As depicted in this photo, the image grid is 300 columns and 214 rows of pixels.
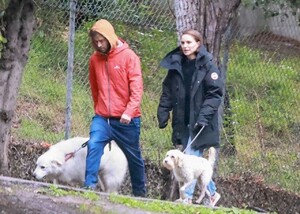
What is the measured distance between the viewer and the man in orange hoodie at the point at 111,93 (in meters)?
7.87

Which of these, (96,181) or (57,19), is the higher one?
(57,19)

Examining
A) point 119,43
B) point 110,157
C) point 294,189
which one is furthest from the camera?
point 294,189

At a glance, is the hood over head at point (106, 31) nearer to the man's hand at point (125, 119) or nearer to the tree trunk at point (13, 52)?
the man's hand at point (125, 119)

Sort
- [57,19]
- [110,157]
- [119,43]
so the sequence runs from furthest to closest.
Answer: [57,19]
[110,157]
[119,43]

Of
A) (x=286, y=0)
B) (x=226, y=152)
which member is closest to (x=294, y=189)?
(x=226, y=152)

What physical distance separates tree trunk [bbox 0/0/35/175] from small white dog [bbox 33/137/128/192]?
0.53 meters

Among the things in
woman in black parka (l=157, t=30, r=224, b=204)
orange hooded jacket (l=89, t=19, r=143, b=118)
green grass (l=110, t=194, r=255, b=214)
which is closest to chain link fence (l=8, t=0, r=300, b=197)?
orange hooded jacket (l=89, t=19, r=143, b=118)

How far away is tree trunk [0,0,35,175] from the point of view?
8148mm

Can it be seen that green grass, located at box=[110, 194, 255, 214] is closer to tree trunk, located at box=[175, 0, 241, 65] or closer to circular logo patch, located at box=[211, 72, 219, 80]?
circular logo patch, located at box=[211, 72, 219, 80]

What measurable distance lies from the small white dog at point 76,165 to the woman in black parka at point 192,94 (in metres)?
0.89

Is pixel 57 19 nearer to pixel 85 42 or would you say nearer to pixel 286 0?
pixel 85 42

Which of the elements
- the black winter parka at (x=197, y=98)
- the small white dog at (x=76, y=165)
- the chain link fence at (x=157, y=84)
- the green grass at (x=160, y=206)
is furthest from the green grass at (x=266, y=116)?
the green grass at (x=160, y=206)

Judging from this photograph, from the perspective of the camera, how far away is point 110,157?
859 centimetres

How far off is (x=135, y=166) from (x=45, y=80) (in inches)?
102
